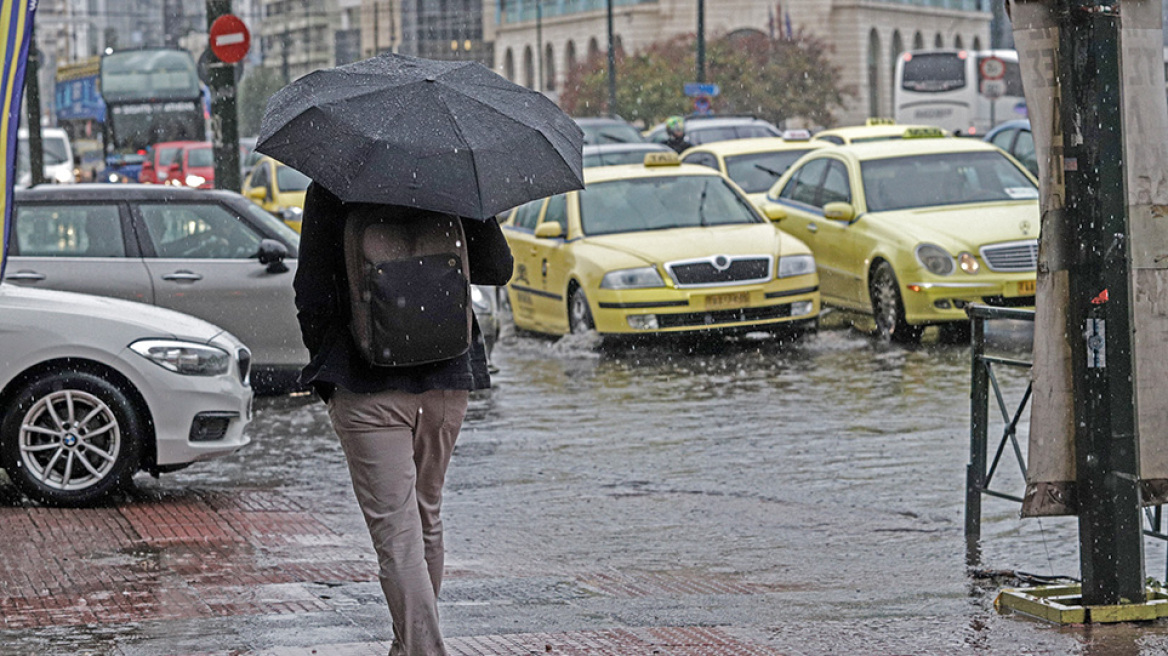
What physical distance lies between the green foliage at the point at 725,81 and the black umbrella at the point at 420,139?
2557 inches

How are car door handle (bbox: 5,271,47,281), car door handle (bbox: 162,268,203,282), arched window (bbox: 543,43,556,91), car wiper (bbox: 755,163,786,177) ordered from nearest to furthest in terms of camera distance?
car door handle (bbox: 5,271,47,281) < car door handle (bbox: 162,268,203,282) < car wiper (bbox: 755,163,786,177) < arched window (bbox: 543,43,556,91)

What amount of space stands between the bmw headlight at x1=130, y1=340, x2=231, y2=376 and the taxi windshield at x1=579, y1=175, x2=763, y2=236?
23.9ft

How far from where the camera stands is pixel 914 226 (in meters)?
15.6

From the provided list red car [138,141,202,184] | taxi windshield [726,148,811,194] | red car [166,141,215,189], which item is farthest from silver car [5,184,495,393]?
red car [138,141,202,184]

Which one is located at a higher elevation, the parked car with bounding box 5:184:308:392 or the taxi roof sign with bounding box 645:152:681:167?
the taxi roof sign with bounding box 645:152:681:167

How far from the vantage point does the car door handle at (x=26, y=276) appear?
464 inches

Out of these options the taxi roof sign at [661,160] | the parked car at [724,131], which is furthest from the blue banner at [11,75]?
the parked car at [724,131]

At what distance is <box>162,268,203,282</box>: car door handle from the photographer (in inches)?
479

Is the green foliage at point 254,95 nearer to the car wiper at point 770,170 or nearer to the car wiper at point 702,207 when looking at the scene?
the car wiper at point 770,170

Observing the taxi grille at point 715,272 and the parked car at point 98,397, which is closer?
the parked car at point 98,397

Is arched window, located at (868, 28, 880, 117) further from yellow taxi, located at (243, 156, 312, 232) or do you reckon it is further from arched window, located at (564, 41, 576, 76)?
yellow taxi, located at (243, 156, 312, 232)

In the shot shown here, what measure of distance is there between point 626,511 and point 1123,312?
3.42 meters

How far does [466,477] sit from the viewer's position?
9.83 meters

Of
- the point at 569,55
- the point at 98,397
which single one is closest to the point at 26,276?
the point at 98,397
